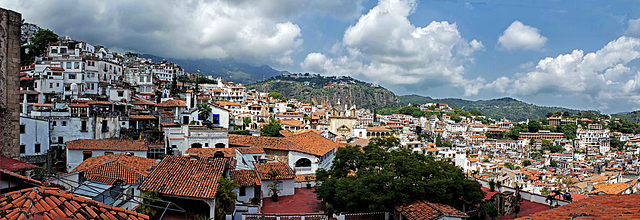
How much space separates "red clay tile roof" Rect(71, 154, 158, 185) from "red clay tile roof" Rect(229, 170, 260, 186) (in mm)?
4372

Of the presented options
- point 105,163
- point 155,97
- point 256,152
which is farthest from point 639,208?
point 155,97

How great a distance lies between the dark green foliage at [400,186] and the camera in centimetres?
1862

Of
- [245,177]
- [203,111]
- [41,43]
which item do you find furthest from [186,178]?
[41,43]

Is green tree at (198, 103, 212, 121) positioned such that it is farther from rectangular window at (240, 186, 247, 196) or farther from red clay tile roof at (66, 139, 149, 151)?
rectangular window at (240, 186, 247, 196)

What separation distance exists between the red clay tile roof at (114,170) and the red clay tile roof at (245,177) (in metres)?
4.37

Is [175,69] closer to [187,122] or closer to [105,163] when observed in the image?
[187,122]

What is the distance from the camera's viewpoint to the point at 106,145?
81.6 feet

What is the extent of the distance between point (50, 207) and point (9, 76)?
37.2 ft

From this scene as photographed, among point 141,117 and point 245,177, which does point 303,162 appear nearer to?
point 245,177

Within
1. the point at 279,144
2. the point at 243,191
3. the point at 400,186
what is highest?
the point at 279,144

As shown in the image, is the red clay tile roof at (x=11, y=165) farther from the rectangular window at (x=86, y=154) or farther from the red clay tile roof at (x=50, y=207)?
the rectangular window at (x=86, y=154)

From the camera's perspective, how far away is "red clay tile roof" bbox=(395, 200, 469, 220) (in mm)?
16172

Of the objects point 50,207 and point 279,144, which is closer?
point 50,207

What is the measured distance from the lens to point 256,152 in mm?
28125
